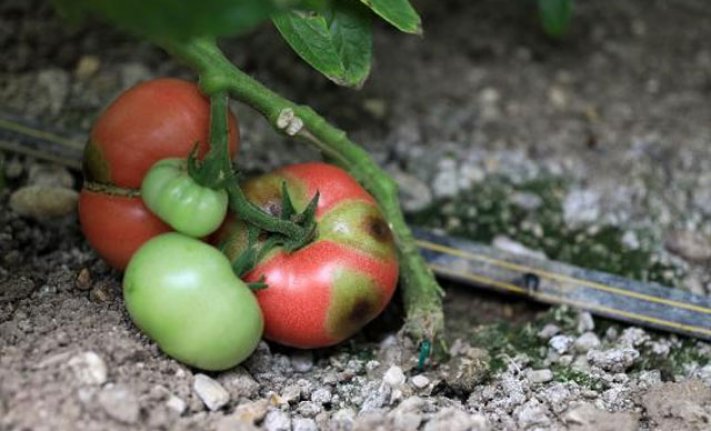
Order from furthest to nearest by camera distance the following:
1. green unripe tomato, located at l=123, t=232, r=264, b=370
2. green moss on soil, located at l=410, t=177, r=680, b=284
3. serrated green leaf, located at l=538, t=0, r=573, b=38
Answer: serrated green leaf, located at l=538, t=0, r=573, b=38 < green moss on soil, located at l=410, t=177, r=680, b=284 < green unripe tomato, located at l=123, t=232, r=264, b=370

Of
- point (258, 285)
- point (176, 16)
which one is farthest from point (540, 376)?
point (176, 16)

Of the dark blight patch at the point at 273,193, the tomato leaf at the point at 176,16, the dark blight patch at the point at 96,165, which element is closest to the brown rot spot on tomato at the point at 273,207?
the dark blight patch at the point at 273,193

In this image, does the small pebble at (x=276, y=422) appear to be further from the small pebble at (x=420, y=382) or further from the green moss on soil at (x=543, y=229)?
the green moss on soil at (x=543, y=229)

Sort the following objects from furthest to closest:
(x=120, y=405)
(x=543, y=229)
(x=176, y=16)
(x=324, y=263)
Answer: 1. (x=543, y=229)
2. (x=324, y=263)
3. (x=120, y=405)
4. (x=176, y=16)

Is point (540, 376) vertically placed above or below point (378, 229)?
below

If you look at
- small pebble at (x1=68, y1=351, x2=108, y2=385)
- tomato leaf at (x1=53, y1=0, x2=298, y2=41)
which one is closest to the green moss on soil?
small pebble at (x1=68, y1=351, x2=108, y2=385)

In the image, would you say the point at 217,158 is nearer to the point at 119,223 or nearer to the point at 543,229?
the point at 119,223

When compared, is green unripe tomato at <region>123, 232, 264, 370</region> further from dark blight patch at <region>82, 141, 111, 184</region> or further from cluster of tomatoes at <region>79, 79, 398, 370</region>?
dark blight patch at <region>82, 141, 111, 184</region>

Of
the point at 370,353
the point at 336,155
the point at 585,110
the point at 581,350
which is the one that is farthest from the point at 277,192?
the point at 585,110
